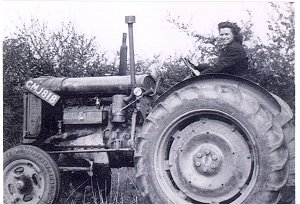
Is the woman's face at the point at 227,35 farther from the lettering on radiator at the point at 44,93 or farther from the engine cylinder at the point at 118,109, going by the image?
the lettering on radiator at the point at 44,93

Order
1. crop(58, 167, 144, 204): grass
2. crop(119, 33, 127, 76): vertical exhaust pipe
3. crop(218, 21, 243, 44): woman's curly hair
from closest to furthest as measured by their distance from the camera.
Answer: crop(218, 21, 243, 44): woman's curly hair < crop(58, 167, 144, 204): grass < crop(119, 33, 127, 76): vertical exhaust pipe

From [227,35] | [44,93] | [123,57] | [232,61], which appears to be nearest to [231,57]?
[232,61]

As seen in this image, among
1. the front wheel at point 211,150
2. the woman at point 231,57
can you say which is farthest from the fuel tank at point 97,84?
the front wheel at point 211,150

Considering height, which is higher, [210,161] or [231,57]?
[231,57]

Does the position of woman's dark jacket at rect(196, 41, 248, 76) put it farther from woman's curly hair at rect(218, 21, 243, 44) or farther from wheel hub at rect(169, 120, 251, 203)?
wheel hub at rect(169, 120, 251, 203)

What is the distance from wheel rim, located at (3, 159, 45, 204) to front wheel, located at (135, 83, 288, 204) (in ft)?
Answer: 3.93

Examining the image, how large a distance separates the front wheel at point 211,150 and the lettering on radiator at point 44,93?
1352 millimetres

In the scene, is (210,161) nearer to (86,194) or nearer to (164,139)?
(164,139)

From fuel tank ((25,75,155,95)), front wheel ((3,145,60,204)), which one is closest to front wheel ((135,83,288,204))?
fuel tank ((25,75,155,95))

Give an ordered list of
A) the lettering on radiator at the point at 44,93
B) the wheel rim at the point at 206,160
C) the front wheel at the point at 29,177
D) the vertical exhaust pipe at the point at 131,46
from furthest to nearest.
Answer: the lettering on radiator at the point at 44,93 < the vertical exhaust pipe at the point at 131,46 < the front wheel at the point at 29,177 < the wheel rim at the point at 206,160

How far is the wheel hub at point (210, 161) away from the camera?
3.79 metres

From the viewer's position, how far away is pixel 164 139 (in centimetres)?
401

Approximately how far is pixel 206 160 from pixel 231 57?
1.17 m

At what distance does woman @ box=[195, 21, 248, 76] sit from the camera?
432 centimetres
